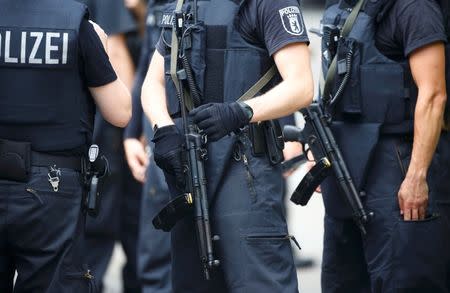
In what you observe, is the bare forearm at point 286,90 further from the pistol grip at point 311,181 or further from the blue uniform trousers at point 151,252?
the blue uniform trousers at point 151,252

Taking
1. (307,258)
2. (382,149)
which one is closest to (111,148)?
(307,258)

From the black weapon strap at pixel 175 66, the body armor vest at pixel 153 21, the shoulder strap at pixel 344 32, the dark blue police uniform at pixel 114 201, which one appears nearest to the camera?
the black weapon strap at pixel 175 66

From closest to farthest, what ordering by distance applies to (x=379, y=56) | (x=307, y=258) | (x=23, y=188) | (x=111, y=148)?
(x=23, y=188) → (x=379, y=56) → (x=111, y=148) → (x=307, y=258)

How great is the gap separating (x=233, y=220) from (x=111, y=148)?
307 cm

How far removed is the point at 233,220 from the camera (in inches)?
186

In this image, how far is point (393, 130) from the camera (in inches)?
209

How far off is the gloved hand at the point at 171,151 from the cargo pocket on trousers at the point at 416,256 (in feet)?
3.53

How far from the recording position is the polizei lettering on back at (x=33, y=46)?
469cm

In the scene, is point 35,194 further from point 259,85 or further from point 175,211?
point 259,85

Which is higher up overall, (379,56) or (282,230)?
(379,56)

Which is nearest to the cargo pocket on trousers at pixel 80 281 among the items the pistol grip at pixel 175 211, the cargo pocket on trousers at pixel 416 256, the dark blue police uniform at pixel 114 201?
the pistol grip at pixel 175 211

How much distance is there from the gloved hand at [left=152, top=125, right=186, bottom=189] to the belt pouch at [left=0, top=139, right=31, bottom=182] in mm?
523

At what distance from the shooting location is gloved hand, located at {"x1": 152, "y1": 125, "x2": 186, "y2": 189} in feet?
15.5

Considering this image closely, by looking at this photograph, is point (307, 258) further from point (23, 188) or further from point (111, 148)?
point (23, 188)
